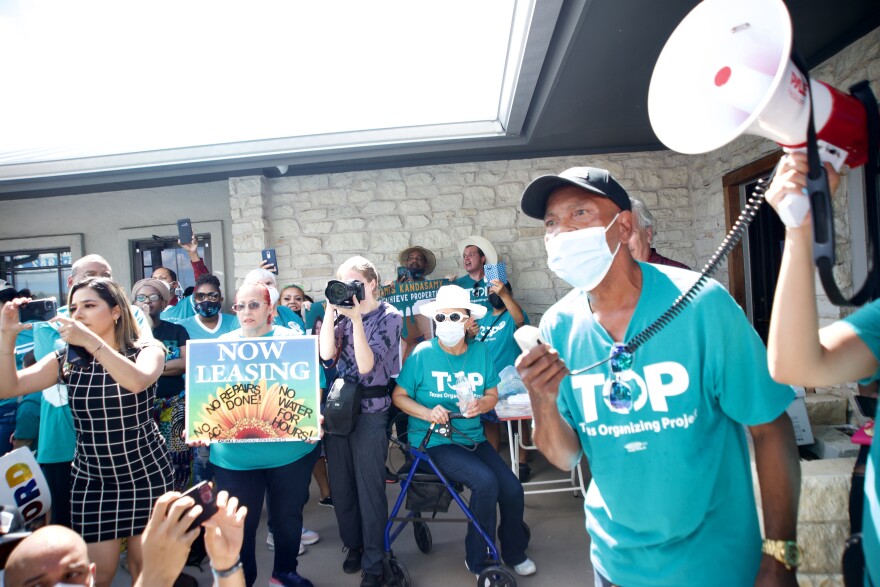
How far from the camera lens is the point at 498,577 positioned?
308cm

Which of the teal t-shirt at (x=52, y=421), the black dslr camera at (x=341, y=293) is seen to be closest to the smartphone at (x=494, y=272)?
the black dslr camera at (x=341, y=293)

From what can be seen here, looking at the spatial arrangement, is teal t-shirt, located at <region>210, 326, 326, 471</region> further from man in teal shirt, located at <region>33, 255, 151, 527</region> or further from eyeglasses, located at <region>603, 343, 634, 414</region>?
eyeglasses, located at <region>603, 343, 634, 414</region>

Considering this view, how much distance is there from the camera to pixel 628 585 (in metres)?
1.36

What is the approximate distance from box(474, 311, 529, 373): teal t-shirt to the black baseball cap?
3.34 m

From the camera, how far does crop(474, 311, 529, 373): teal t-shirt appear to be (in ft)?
16.4

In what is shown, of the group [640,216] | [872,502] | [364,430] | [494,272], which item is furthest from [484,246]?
[872,502]

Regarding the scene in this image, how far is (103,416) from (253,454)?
0.82 meters

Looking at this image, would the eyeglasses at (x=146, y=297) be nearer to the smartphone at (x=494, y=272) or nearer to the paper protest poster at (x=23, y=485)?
the paper protest poster at (x=23, y=485)

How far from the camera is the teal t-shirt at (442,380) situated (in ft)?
11.8

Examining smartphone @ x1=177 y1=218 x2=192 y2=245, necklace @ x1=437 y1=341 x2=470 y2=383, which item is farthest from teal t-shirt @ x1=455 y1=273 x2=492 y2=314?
smartphone @ x1=177 y1=218 x2=192 y2=245

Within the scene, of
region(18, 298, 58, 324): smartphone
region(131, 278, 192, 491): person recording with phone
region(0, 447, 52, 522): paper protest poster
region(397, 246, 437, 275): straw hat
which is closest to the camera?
region(0, 447, 52, 522): paper protest poster

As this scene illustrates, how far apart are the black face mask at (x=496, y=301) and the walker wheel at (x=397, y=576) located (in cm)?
268

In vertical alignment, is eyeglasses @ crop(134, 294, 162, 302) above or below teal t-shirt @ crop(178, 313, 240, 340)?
above

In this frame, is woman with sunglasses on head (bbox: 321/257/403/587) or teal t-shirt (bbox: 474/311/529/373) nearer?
woman with sunglasses on head (bbox: 321/257/403/587)
